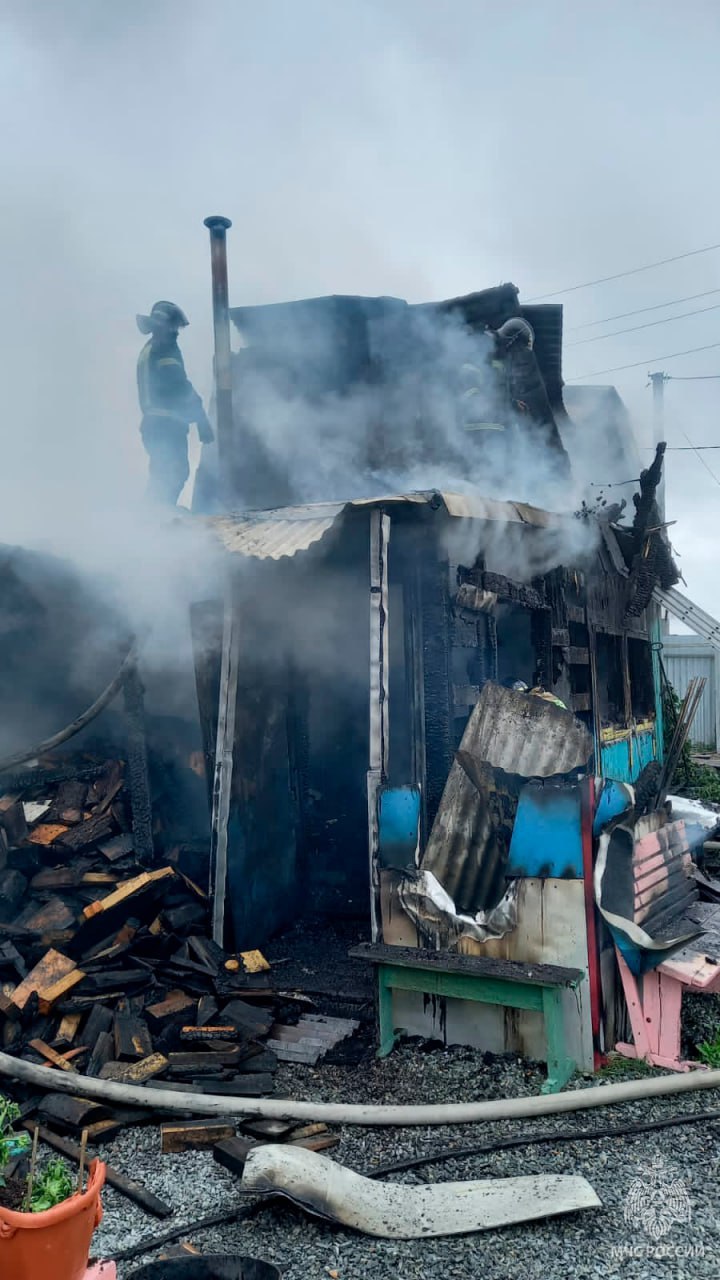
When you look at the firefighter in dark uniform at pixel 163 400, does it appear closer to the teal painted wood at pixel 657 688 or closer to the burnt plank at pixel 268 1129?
the burnt plank at pixel 268 1129

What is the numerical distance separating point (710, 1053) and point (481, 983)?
1.54m

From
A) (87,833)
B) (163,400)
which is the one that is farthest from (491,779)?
(163,400)

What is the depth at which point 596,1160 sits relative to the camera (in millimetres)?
4211

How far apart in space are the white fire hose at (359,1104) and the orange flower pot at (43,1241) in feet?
6.05

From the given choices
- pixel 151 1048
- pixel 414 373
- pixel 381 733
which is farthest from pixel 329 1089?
pixel 414 373

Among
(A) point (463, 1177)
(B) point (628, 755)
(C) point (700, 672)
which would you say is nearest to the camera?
(A) point (463, 1177)

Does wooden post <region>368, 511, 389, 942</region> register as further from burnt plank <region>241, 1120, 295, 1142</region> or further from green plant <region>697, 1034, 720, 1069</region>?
green plant <region>697, 1034, 720, 1069</region>

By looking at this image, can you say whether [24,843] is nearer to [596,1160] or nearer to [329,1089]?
[329,1089]

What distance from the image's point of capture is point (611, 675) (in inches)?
489

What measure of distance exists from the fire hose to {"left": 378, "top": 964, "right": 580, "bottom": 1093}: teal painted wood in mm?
3547

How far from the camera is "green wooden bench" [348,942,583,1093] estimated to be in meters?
5.00

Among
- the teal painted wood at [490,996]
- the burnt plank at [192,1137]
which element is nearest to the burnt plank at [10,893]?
the burnt plank at [192,1137]

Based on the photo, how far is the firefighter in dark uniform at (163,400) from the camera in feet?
Answer: 29.9

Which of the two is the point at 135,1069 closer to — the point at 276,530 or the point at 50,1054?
the point at 50,1054
